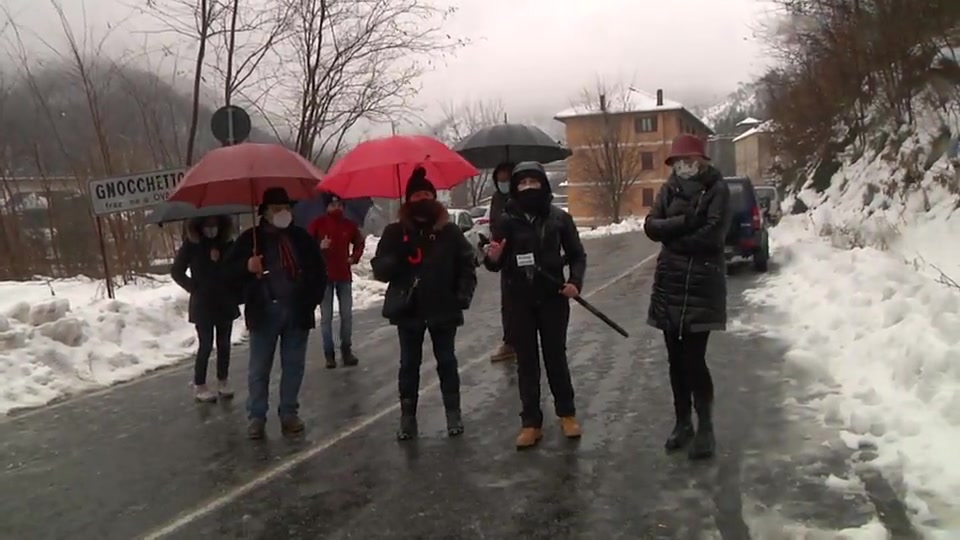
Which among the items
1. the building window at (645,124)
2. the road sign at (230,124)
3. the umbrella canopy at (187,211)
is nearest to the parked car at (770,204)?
the road sign at (230,124)

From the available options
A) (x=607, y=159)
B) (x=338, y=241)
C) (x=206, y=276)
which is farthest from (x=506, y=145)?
(x=607, y=159)

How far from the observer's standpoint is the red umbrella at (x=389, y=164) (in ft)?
25.0

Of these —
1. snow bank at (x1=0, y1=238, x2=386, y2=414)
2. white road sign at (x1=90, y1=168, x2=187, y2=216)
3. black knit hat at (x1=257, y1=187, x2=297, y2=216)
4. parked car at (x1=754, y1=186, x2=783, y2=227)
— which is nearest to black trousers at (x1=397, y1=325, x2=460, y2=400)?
black knit hat at (x1=257, y1=187, x2=297, y2=216)

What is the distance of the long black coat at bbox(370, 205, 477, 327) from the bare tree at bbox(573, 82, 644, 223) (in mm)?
56619

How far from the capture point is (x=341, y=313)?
9.94 metres

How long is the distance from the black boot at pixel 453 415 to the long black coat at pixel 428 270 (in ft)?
1.97

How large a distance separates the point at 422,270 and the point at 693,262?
198cm

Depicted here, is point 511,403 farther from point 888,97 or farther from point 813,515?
point 888,97

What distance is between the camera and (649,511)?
4.95 m

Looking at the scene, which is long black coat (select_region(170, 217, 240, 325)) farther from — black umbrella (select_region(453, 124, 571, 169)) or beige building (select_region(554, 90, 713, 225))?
beige building (select_region(554, 90, 713, 225))

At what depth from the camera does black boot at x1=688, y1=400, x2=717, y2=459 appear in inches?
228

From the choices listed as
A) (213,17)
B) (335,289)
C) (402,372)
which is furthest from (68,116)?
(402,372)

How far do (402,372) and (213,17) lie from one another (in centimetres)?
1211

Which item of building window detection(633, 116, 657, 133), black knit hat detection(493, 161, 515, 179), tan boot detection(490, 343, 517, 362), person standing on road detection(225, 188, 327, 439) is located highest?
building window detection(633, 116, 657, 133)
